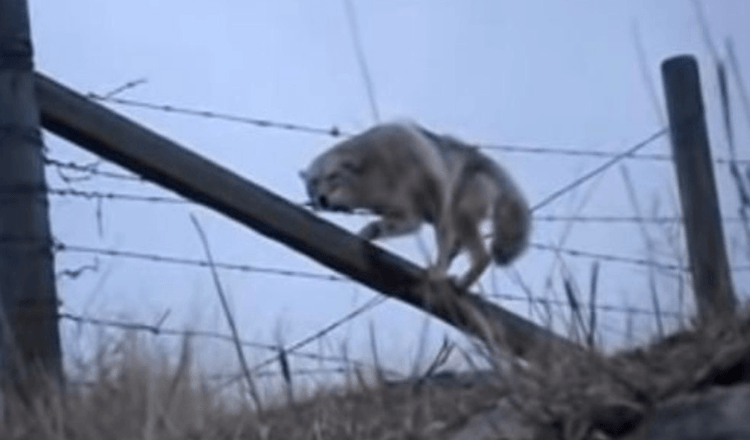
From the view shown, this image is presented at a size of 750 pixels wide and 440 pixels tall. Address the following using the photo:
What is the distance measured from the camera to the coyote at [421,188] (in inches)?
301

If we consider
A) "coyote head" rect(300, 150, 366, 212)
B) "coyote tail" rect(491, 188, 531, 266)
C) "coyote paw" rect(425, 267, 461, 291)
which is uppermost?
"coyote head" rect(300, 150, 366, 212)

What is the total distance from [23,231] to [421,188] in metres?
3.19

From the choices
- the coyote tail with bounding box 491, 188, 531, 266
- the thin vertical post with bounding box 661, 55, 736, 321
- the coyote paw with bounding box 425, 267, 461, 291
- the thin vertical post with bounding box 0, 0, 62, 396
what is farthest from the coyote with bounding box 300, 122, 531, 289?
the thin vertical post with bounding box 0, 0, 62, 396

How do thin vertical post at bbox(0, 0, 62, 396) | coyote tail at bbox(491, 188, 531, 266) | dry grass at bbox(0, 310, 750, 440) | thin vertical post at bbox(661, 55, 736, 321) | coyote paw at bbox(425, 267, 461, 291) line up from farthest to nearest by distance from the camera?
coyote tail at bbox(491, 188, 531, 266), thin vertical post at bbox(661, 55, 736, 321), thin vertical post at bbox(0, 0, 62, 396), coyote paw at bbox(425, 267, 461, 291), dry grass at bbox(0, 310, 750, 440)

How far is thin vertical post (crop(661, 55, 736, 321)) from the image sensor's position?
592 cm

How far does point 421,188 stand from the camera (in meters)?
8.77

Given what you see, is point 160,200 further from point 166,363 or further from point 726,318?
point 726,318

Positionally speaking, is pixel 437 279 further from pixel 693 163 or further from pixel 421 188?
pixel 421 188

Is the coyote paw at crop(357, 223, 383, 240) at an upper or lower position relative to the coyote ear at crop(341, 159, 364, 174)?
lower

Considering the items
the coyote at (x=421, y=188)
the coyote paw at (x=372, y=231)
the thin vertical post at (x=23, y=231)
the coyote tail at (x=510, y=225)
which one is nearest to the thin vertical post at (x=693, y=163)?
the coyote at (x=421, y=188)

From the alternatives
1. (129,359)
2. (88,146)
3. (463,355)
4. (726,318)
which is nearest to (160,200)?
(88,146)

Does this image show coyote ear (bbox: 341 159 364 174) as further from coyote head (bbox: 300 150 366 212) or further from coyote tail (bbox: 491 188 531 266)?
coyote tail (bbox: 491 188 531 266)

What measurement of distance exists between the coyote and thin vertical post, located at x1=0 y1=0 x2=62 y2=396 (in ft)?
3.98

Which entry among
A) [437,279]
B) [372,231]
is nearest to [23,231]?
[437,279]
